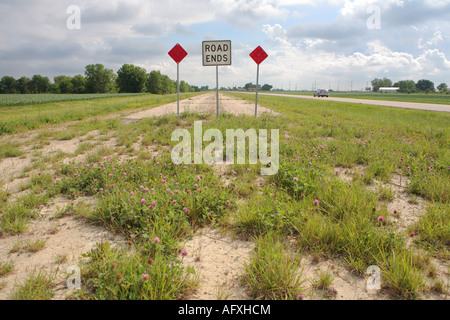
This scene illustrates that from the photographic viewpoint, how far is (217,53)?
1116 centimetres

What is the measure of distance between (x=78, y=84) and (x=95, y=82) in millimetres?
8496

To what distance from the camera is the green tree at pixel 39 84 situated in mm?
98938

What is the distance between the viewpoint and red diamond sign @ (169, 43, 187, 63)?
11.5 metres

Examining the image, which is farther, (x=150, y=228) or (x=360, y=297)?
(x=150, y=228)

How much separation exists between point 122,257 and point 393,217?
10.8ft

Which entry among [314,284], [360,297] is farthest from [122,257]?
[360,297]

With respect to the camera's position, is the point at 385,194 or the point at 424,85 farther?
the point at 424,85

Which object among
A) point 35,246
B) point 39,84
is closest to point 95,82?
point 39,84

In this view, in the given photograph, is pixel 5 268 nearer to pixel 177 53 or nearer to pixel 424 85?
pixel 177 53

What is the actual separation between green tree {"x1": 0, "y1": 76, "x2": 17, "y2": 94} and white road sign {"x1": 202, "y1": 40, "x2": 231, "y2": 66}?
385ft

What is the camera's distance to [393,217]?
3252 millimetres

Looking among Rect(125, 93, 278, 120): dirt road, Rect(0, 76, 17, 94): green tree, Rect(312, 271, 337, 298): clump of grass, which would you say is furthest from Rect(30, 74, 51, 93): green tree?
Rect(312, 271, 337, 298): clump of grass
